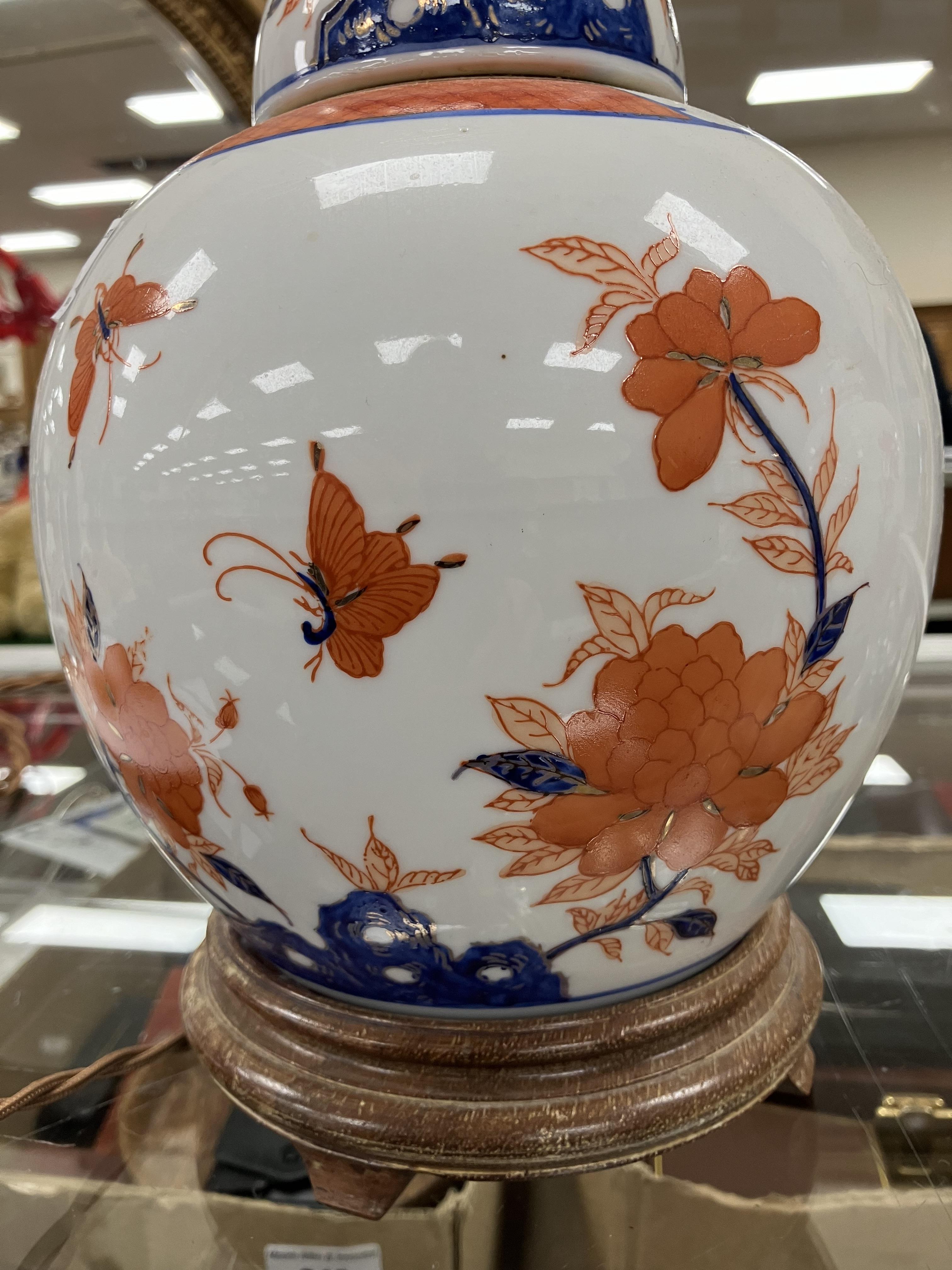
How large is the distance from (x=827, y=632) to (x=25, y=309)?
135 cm

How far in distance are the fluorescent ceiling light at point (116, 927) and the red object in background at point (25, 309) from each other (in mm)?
926

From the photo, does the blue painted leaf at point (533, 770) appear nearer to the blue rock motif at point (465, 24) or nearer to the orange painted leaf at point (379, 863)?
the orange painted leaf at point (379, 863)

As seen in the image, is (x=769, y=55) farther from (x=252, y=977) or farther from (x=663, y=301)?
(x=252, y=977)

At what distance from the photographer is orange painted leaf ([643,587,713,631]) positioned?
0.31 metres

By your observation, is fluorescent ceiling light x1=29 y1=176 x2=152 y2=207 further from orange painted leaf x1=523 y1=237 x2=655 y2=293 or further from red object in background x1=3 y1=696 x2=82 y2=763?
orange painted leaf x1=523 y1=237 x2=655 y2=293

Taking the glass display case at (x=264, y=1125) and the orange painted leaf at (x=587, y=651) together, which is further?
the glass display case at (x=264, y=1125)

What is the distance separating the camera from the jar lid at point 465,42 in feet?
1.22

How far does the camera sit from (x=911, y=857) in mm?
771

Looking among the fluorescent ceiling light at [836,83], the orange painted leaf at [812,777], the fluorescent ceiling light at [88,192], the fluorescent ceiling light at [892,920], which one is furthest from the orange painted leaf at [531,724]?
the fluorescent ceiling light at [88,192]

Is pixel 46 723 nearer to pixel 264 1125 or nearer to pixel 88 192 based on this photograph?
pixel 264 1125

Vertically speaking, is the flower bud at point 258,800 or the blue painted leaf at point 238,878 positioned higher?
the flower bud at point 258,800

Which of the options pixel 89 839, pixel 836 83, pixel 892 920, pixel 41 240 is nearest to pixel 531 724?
pixel 892 920

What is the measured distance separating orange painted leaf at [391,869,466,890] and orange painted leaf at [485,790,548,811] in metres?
0.03

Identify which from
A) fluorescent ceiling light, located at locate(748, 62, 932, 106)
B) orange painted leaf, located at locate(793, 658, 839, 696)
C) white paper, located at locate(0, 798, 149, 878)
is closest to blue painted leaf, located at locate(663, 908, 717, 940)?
orange painted leaf, located at locate(793, 658, 839, 696)
